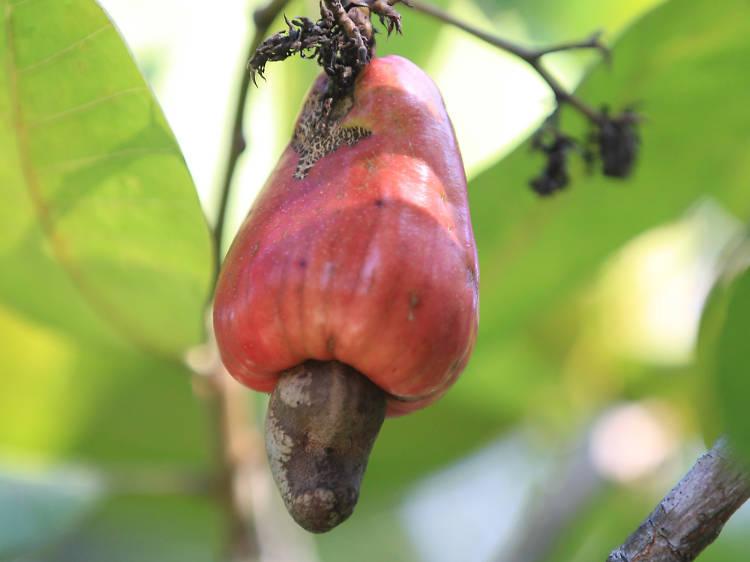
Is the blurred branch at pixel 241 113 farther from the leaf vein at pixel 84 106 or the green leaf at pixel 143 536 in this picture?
the green leaf at pixel 143 536

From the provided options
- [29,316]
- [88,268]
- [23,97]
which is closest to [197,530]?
[29,316]

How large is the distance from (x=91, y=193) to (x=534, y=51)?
1.66ft

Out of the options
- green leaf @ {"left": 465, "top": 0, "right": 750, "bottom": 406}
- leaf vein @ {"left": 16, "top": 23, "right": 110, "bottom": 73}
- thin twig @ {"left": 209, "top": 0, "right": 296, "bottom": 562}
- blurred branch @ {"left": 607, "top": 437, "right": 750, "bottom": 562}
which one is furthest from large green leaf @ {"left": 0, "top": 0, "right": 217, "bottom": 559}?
blurred branch @ {"left": 607, "top": 437, "right": 750, "bottom": 562}

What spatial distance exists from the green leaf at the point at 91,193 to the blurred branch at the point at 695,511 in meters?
0.53

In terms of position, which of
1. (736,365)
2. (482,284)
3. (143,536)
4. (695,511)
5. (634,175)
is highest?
(736,365)

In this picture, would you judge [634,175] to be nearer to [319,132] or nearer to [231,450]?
[319,132]

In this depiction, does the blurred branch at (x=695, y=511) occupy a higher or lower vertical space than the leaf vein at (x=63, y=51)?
lower

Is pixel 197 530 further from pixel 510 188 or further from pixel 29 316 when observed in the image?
pixel 510 188

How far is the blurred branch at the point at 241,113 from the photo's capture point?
875mm

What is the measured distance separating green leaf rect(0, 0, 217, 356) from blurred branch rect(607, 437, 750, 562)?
1.73ft

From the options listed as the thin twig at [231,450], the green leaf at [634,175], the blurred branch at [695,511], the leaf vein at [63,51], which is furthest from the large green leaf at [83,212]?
the blurred branch at [695,511]

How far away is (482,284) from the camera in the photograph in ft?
4.38

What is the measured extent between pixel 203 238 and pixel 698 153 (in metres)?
0.68

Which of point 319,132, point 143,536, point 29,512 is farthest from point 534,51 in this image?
point 143,536
